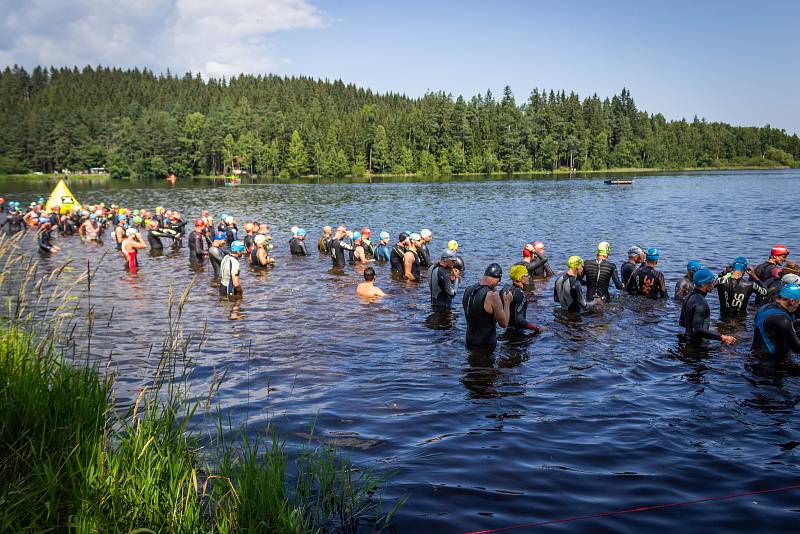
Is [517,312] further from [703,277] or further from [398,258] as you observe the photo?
[398,258]

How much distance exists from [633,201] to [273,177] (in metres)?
90.9

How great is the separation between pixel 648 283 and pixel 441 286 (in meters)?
6.07

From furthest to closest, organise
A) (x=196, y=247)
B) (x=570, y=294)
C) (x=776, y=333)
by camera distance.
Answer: (x=196, y=247), (x=570, y=294), (x=776, y=333)

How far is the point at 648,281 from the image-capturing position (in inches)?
630

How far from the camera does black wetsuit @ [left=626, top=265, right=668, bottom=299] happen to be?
15.9m

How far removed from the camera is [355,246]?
24.3 meters

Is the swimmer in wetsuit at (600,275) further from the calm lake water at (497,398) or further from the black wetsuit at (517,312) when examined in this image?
the black wetsuit at (517,312)

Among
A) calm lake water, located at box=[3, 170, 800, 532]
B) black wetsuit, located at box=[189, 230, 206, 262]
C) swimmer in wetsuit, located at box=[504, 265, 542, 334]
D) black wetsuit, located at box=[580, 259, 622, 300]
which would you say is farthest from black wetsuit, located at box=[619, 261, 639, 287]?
black wetsuit, located at box=[189, 230, 206, 262]

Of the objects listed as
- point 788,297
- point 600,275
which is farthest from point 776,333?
point 600,275

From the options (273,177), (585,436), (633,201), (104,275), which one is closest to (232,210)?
(104,275)

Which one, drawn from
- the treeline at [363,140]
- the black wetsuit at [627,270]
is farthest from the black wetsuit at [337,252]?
the treeline at [363,140]

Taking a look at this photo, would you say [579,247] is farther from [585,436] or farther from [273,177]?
[273,177]

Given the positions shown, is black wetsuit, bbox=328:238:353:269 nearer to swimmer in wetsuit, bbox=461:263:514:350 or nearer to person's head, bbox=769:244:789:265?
swimmer in wetsuit, bbox=461:263:514:350

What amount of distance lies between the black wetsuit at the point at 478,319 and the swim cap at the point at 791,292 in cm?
489
